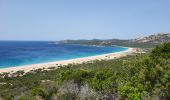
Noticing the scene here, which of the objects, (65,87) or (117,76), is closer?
(65,87)

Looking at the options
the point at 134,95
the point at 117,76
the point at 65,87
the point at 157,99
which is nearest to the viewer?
the point at 134,95

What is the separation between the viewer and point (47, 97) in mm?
26250

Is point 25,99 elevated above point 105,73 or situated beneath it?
situated beneath

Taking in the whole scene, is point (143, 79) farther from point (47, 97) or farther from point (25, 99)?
point (25, 99)

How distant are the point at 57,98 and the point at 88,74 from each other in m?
A: 5.62

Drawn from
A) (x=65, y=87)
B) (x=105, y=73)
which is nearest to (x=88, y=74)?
(x=105, y=73)

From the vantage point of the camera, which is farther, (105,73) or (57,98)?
(105,73)

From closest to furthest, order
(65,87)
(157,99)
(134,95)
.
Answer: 1. (134,95)
2. (157,99)
3. (65,87)

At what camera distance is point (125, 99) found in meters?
22.3

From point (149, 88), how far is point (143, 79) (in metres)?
1.36

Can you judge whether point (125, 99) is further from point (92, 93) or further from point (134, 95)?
point (92, 93)

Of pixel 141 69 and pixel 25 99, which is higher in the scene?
pixel 141 69

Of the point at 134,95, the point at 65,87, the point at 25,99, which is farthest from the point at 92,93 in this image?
the point at 25,99

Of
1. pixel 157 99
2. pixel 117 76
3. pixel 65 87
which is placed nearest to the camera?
pixel 157 99
